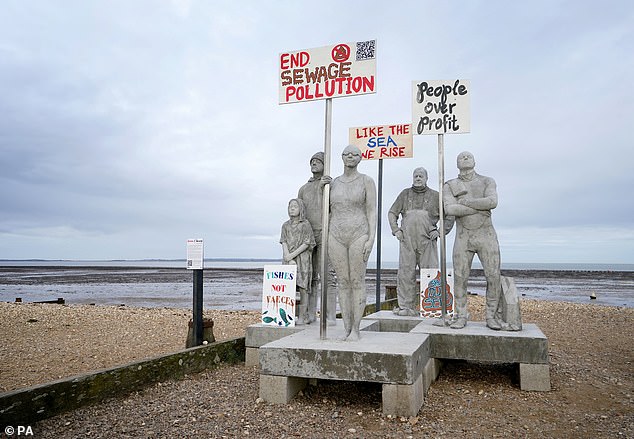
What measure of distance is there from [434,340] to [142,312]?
9.62m

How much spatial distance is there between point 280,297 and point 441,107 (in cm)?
362

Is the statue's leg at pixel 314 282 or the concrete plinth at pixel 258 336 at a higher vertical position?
the statue's leg at pixel 314 282

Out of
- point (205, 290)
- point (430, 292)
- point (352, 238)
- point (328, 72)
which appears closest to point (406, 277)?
point (430, 292)

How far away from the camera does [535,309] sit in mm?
14578

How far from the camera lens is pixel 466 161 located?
6246mm

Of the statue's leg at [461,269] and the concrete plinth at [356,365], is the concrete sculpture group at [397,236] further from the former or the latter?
the concrete plinth at [356,365]

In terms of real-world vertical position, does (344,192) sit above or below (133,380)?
above

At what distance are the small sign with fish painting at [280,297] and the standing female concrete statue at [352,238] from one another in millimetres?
1403

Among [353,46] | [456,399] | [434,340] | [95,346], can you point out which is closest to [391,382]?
[456,399]

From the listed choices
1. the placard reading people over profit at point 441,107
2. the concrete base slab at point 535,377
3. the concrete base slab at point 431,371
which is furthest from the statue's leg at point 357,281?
the placard reading people over profit at point 441,107

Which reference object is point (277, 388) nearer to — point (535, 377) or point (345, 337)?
point (345, 337)

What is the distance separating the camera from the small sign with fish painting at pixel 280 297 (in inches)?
264

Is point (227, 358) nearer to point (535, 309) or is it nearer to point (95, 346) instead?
point (95, 346)

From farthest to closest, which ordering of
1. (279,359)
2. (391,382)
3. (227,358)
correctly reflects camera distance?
(227,358)
(279,359)
(391,382)
